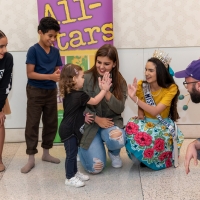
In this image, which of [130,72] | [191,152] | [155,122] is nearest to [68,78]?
[155,122]

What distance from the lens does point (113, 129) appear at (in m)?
2.99

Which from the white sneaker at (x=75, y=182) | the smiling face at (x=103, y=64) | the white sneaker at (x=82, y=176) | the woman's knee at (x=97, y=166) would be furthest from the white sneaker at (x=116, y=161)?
the smiling face at (x=103, y=64)

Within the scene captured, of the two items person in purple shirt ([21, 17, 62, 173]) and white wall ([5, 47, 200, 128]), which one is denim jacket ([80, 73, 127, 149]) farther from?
white wall ([5, 47, 200, 128])

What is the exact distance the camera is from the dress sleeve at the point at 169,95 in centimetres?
295

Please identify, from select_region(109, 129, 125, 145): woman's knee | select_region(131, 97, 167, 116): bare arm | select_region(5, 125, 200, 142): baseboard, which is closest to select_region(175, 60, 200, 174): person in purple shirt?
select_region(131, 97, 167, 116): bare arm

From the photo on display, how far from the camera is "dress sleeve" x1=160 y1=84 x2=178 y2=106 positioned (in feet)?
9.66

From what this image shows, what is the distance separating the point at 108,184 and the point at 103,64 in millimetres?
870

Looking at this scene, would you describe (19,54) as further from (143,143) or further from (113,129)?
(143,143)

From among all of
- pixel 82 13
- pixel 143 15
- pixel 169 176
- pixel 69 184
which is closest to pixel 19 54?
pixel 82 13

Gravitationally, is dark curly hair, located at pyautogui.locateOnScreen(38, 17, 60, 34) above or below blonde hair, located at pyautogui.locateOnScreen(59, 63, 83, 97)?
above

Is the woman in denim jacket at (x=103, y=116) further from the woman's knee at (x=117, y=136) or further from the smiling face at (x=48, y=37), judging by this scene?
the smiling face at (x=48, y=37)

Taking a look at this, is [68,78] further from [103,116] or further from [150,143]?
[150,143]

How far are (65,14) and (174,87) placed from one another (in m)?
1.14

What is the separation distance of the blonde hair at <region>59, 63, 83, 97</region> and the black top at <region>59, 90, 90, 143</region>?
0.12ft
